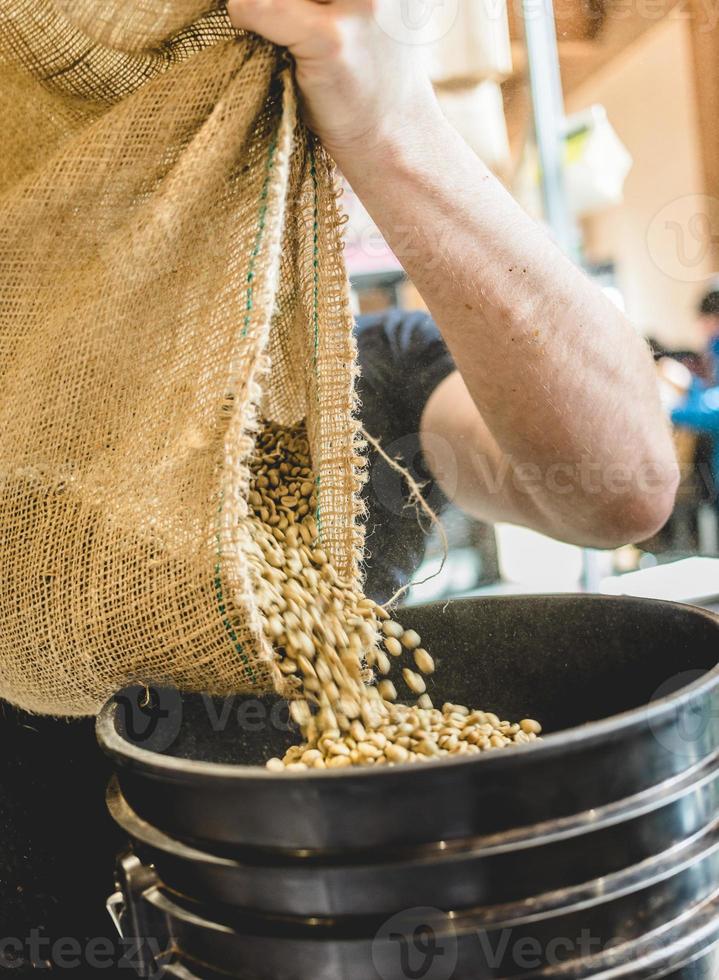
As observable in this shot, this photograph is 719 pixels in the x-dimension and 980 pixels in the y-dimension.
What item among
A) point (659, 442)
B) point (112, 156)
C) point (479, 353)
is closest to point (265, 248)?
point (112, 156)

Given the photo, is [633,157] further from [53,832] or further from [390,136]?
[53,832]

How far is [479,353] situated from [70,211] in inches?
14.1

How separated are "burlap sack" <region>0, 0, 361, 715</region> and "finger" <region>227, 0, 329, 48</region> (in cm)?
3

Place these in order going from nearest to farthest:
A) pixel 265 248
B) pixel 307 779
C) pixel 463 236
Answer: pixel 307 779 → pixel 265 248 → pixel 463 236

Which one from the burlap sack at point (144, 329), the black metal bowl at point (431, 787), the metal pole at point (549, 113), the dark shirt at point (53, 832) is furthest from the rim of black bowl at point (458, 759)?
the metal pole at point (549, 113)

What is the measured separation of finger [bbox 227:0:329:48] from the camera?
0.57 m

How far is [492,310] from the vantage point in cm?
77

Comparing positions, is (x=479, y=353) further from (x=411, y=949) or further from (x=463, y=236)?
(x=411, y=949)

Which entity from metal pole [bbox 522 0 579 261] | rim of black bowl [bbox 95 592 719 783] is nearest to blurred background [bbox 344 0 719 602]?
metal pole [bbox 522 0 579 261]

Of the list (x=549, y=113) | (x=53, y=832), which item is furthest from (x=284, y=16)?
(x=53, y=832)

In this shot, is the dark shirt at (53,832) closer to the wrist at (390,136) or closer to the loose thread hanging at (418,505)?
the loose thread hanging at (418,505)

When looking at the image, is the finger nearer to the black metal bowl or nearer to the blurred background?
the blurred background

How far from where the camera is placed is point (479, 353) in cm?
80

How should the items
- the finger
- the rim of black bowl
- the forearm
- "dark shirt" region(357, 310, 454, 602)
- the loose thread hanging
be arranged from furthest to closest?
"dark shirt" region(357, 310, 454, 602)
the loose thread hanging
the forearm
the finger
the rim of black bowl
